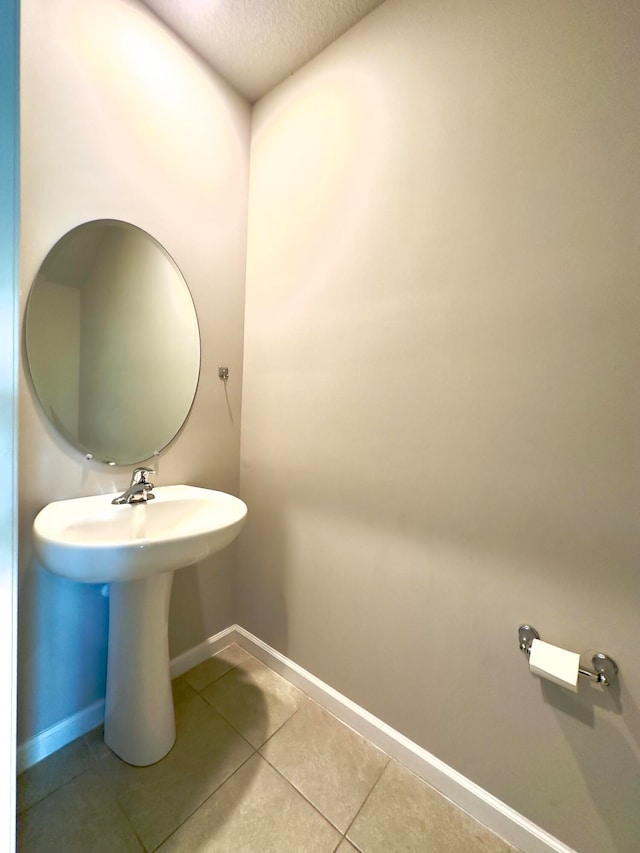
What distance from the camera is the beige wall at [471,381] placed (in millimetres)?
704

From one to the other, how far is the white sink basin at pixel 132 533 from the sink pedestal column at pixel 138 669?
0.62 ft

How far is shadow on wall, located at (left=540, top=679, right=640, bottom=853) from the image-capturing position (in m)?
0.69

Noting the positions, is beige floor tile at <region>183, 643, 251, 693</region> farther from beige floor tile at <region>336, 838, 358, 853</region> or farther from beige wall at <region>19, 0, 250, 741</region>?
beige floor tile at <region>336, 838, 358, 853</region>

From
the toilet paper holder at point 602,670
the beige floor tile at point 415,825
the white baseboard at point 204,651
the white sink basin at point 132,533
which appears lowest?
the beige floor tile at point 415,825

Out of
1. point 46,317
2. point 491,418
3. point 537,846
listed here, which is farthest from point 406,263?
point 537,846

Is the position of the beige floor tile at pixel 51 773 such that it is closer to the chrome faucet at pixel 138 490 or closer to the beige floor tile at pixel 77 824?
the beige floor tile at pixel 77 824

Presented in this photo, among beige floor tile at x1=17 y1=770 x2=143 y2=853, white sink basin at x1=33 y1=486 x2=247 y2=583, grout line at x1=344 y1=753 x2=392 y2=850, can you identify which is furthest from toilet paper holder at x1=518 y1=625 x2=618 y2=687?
beige floor tile at x1=17 y1=770 x2=143 y2=853

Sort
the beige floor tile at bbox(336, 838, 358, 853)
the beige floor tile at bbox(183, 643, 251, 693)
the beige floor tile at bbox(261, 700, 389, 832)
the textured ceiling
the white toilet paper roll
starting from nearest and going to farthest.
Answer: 1. the white toilet paper roll
2. the beige floor tile at bbox(336, 838, 358, 853)
3. the beige floor tile at bbox(261, 700, 389, 832)
4. the textured ceiling
5. the beige floor tile at bbox(183, 643, 251, 693)

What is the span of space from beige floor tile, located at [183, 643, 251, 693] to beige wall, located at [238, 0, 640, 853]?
12.5 inches

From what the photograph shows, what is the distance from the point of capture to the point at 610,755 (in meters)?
0.71

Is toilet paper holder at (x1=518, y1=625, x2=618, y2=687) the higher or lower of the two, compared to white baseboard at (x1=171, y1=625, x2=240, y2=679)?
higher

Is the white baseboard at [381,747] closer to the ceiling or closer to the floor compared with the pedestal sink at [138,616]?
closer to the floor

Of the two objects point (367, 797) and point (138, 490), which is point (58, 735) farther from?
point (367, 797)

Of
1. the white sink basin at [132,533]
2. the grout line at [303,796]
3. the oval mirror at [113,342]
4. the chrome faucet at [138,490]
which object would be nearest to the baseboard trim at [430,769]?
the grout line at [303,796]
